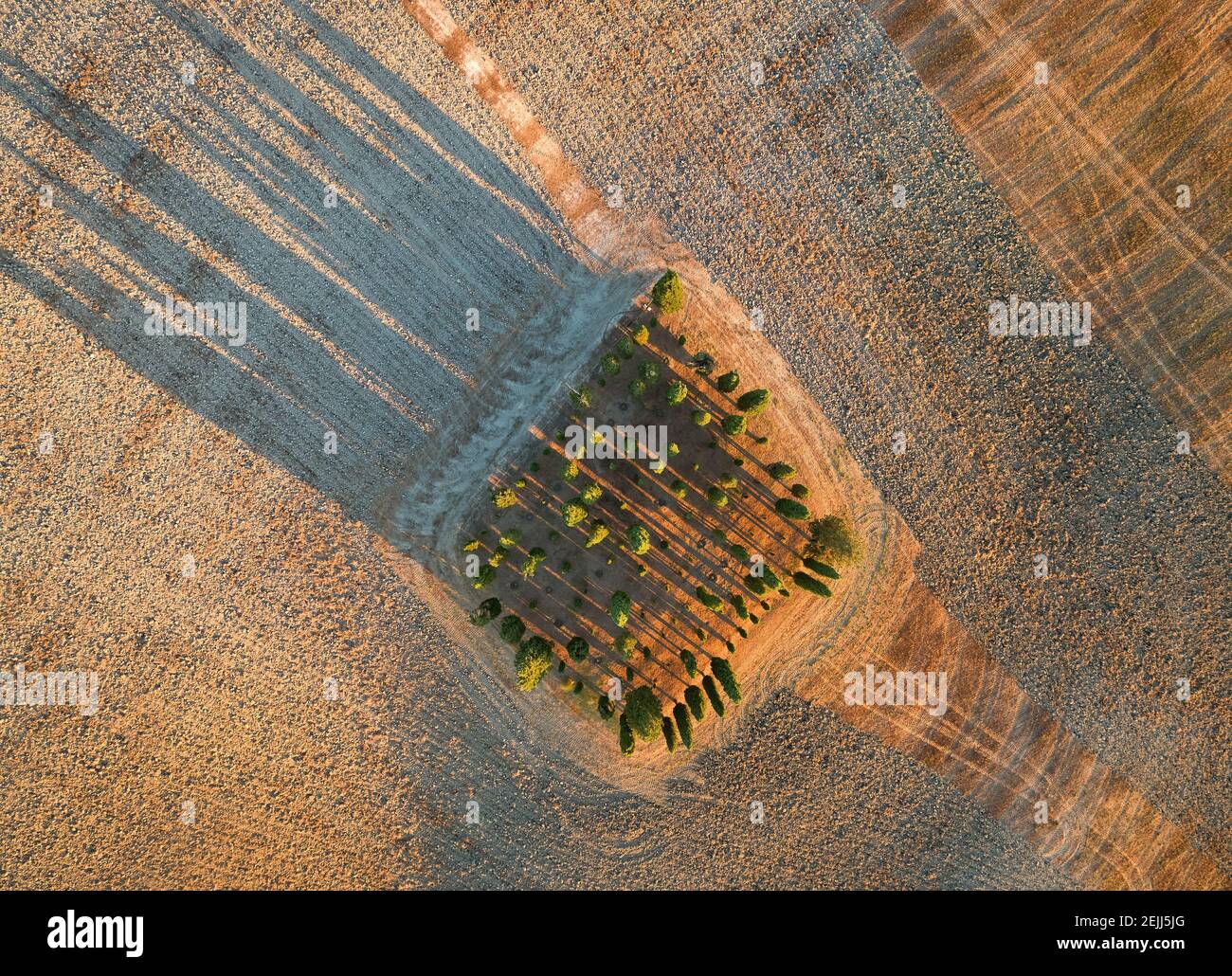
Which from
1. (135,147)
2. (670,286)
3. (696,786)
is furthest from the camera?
(696,786)

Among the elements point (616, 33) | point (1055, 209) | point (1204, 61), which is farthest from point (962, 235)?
point (616, 33)

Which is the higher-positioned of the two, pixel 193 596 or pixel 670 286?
pixel 670 286

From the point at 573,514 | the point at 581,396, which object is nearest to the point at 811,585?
the point at 573,514

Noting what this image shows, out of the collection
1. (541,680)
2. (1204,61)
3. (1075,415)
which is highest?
(1204,61)

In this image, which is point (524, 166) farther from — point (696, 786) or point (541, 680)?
point (696, 786)

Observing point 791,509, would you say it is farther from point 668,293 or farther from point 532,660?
point 532,660

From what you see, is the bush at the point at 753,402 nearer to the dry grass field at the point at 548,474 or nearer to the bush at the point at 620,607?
the dry grass field at the point at 548,474

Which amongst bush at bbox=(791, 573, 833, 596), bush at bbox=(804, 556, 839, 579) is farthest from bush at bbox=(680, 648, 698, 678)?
bush at bbox=(804, 556, 839, 579)
